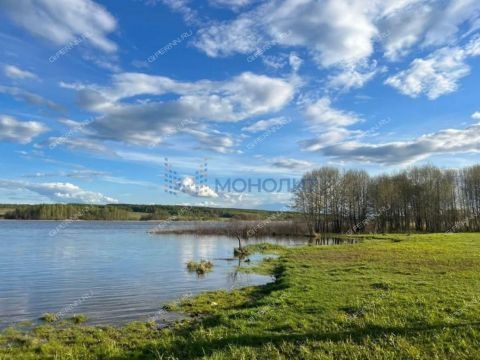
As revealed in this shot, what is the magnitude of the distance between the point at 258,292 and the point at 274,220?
85.8m

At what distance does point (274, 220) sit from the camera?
108 meters

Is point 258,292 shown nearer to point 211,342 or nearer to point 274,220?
point 211,342

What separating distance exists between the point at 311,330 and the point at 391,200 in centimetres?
9229

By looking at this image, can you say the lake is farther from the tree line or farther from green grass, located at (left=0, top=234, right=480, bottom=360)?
the tree line

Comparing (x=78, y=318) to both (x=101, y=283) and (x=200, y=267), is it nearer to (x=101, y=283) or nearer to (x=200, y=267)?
(x=101, y=283)

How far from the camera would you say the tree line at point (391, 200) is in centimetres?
9594

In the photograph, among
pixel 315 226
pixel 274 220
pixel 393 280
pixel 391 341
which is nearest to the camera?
pixel 391 341

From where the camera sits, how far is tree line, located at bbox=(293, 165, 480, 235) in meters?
95.9

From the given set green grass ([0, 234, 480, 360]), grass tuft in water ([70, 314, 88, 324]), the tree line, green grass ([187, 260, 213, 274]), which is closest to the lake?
grass tuft in water ([70, 314, 88, 324])

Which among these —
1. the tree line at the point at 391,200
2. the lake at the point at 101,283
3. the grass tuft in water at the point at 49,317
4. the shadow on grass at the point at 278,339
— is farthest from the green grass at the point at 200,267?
the tree line at the point at 391,200

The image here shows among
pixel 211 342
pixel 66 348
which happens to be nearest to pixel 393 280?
pixel 211 342

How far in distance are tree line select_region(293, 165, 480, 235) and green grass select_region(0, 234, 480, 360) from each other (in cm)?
7653

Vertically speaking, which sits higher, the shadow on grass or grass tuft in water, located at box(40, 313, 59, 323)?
the shadow on grass

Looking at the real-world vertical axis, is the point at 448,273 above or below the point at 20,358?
above
